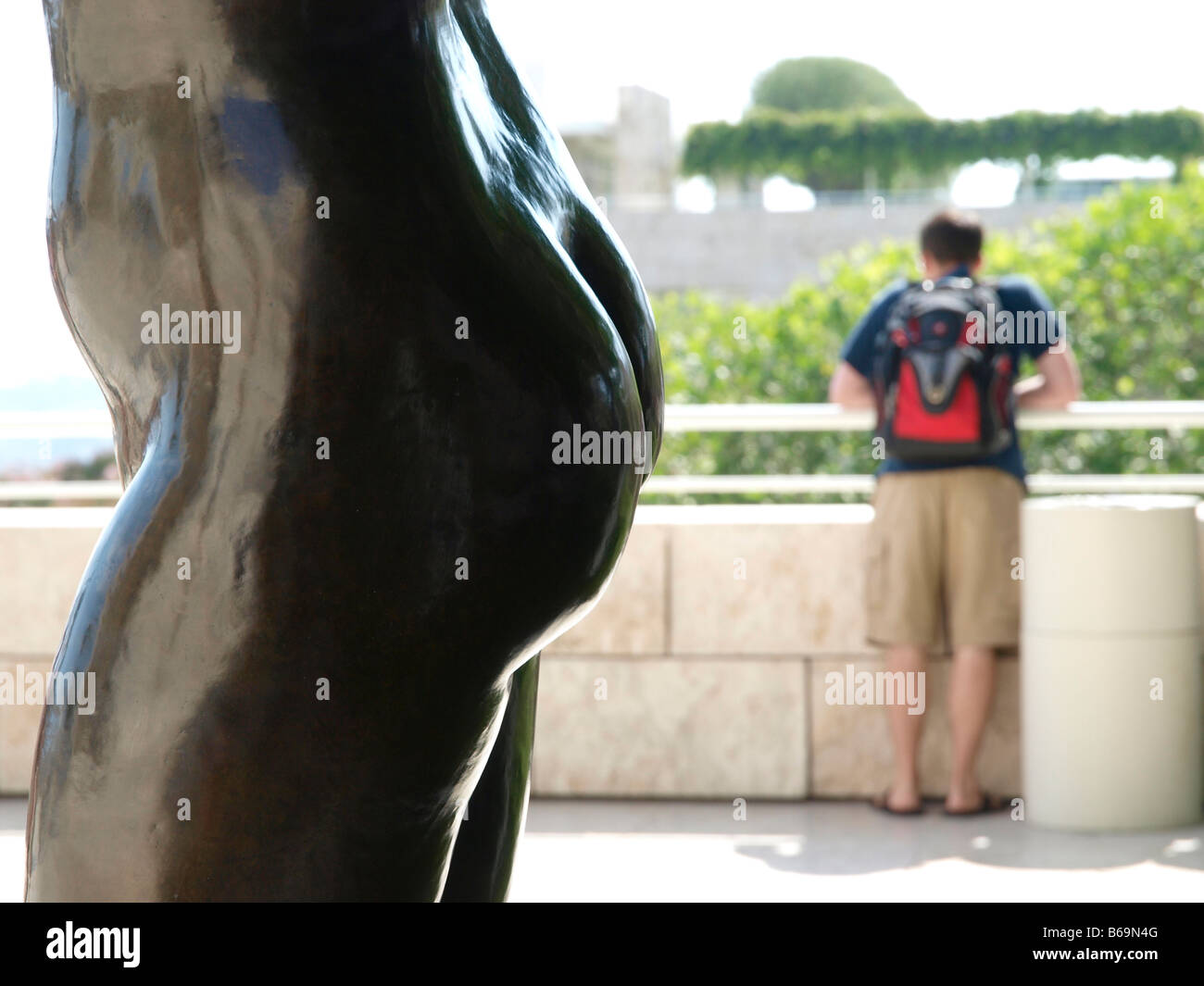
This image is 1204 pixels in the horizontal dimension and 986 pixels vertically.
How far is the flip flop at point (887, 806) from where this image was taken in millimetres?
5930

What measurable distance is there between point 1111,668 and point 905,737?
74cm

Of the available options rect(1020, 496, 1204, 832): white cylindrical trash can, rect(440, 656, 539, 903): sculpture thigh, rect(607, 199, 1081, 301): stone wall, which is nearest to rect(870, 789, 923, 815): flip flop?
rect(1020, 496, 1204, 832): white cylindrical trash can

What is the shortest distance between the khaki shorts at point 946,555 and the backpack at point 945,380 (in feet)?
0.42

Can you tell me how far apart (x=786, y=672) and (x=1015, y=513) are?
1.00m

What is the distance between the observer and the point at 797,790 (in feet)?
20.3

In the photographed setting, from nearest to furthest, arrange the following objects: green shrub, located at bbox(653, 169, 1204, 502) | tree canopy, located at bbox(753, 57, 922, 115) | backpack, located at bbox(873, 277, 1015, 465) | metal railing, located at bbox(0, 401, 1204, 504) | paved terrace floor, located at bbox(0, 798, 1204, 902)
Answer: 1. paved terrace floor, located at bbox(0, 798, 1204, 902)
2. backpack, located at bbox(873, 277, 1015, 465)
3. metal railing, located at bbox(0, 401, 1204, 504)
4. green shrub, located at bbox(653, 169, 1204, 502)
5. tree canopy, located at bbox(753, 57, 922, 115)

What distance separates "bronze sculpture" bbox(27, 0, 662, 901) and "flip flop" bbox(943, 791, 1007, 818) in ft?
16.2

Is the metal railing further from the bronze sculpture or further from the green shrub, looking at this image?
the green shrub

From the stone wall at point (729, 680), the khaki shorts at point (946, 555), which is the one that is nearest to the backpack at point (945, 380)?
the khaki shorts at point (946, 555)

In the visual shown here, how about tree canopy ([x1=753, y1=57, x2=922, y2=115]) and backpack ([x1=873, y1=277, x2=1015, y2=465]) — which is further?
tree canopy ([x1=753, y1=57, x2=922, y2=115])

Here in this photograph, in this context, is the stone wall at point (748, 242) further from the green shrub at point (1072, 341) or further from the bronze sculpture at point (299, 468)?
the bronze sculpture at point (299, 468)

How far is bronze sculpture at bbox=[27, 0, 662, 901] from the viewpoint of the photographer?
3.68 feet

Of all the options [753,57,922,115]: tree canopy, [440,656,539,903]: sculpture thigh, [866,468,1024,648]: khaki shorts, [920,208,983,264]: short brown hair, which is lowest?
[866,468,1024,648]: khaki shorts

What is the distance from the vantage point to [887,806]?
5.96 m
